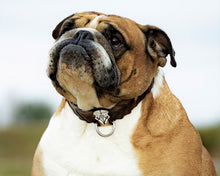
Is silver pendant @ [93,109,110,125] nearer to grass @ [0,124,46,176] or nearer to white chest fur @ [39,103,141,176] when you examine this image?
white chest fur @ [39,103,141,176]

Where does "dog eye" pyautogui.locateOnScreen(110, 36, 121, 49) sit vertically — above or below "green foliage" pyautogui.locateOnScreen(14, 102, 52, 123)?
above

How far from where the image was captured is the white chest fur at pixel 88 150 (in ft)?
12.7

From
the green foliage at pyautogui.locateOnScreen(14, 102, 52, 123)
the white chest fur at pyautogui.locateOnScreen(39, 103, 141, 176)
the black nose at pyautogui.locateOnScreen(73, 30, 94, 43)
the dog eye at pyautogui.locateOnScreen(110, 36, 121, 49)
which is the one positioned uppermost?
the black nose at pyautogui.locateOnScreen(73, 30, 94, 43)

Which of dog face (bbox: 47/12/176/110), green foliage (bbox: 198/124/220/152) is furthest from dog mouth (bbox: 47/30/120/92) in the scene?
green foliage (bbox: 198/124/220/152)

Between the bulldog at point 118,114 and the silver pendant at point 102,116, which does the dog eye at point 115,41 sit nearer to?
the bulldog at point 118,114

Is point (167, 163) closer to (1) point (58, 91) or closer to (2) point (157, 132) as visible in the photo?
(2) point (157, 132)

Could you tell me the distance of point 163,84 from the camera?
4.13 meters

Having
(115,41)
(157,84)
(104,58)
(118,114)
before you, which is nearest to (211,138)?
(157,84)

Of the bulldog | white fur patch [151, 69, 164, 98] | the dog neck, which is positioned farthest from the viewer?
Result: white fur patch [151, 69, 164, 98]

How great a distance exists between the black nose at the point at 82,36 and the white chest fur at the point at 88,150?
806mm

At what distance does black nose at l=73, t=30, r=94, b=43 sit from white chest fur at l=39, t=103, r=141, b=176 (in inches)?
31.7

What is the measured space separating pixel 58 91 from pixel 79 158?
0.64 metres

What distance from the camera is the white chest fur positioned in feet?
12.7

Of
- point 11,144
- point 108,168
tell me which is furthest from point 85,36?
point 11,144
